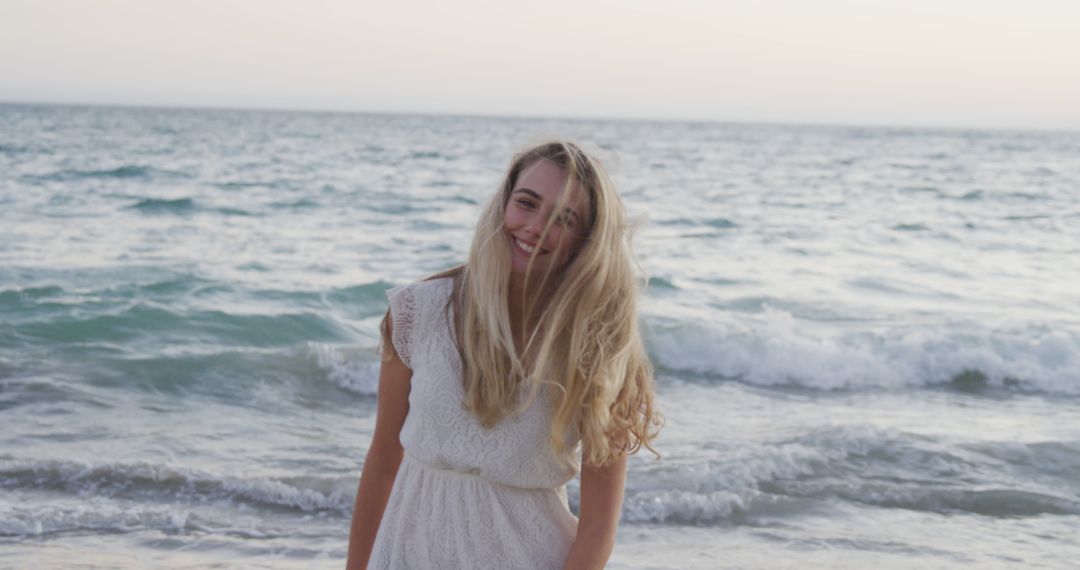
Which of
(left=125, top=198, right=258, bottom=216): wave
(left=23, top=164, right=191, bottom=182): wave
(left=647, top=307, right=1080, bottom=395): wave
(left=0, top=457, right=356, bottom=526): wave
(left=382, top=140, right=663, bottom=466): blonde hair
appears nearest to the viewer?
(left=382, top=140, right=663, bottom=466): blonde hair

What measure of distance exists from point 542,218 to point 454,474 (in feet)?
1.75

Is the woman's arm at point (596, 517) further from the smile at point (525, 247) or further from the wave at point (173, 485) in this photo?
the wave at point (173, 485)

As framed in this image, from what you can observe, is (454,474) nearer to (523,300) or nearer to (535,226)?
(523,300)

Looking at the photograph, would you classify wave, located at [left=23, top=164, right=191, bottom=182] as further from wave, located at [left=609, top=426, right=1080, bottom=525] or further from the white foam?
wave, located at [left=609, top=426, right=1080, bottom=525]

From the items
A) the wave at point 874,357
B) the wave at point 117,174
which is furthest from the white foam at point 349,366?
the wave at point 117,174

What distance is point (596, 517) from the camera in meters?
2.25

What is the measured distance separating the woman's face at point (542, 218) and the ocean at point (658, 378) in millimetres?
219

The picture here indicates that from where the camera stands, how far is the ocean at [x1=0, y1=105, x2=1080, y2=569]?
18.7 feet

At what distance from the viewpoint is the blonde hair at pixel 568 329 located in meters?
2.14

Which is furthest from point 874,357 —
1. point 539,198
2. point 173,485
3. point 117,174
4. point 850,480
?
point 117,174

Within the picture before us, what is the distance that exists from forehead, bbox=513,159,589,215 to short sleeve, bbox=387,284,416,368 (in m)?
0.31

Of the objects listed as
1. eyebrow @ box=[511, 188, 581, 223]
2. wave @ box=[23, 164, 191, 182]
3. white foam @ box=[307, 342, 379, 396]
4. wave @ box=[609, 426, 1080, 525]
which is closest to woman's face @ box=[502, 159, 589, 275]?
eyebrow @ box=[511, 188, 581, 223]

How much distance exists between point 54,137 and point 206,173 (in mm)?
16178

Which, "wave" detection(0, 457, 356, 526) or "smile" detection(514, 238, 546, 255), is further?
"wave" detection(0, 457, 356, 526)
